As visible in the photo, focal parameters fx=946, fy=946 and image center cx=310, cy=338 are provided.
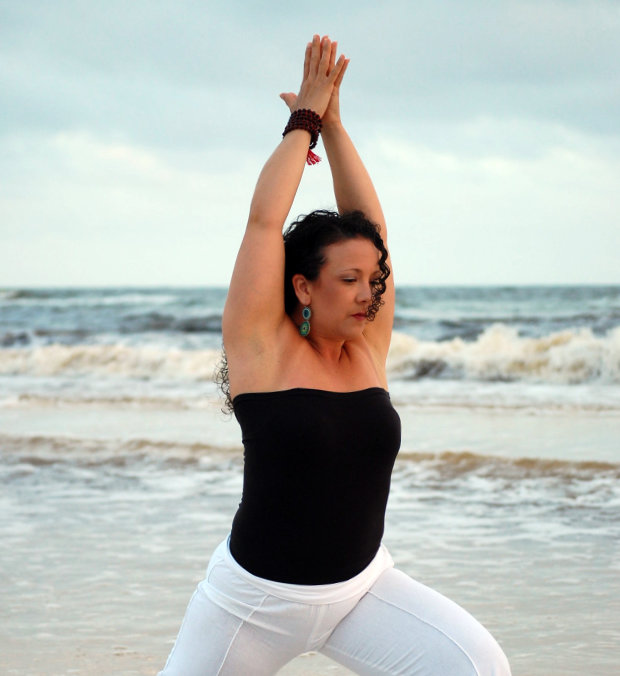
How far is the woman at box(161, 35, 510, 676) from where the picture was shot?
2.16 m

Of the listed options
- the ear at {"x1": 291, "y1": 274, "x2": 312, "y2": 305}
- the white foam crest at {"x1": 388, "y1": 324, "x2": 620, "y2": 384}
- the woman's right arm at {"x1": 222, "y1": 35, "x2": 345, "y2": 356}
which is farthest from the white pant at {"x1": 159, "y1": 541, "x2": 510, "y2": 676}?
the white foam crest at {"x1": 388, "y1": 324, "x2": 620, "y2": 384}

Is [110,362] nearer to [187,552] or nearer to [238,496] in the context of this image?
[238,496]

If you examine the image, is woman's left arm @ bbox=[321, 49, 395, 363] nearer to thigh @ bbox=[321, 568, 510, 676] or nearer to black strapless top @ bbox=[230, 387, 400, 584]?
black strapless top @ bbox=[230, 387, 400, 584]

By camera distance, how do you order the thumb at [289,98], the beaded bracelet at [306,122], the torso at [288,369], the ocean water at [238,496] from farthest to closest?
the ocean water at [238,496], the thumb at [289,98], the beaded bracelet at [306,122], the torso at [288,369]

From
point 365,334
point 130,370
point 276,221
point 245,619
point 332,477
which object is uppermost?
point 276,221

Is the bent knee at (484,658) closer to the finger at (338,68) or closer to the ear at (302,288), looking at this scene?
the ear at (302,288)

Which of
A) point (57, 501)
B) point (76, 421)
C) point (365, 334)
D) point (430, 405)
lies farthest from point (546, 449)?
point (365, 334)

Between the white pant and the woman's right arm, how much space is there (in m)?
0.54

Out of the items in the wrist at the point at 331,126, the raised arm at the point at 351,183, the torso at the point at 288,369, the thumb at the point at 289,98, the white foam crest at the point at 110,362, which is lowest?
the white foam crest at the point at 110,362

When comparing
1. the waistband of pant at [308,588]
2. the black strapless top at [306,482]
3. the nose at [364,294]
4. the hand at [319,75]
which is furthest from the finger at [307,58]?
the waistband of pant at [308,588]

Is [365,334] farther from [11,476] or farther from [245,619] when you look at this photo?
[11,476]

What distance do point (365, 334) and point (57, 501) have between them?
4554 mm

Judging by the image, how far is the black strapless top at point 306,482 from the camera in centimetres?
215

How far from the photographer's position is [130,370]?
17.6 m
